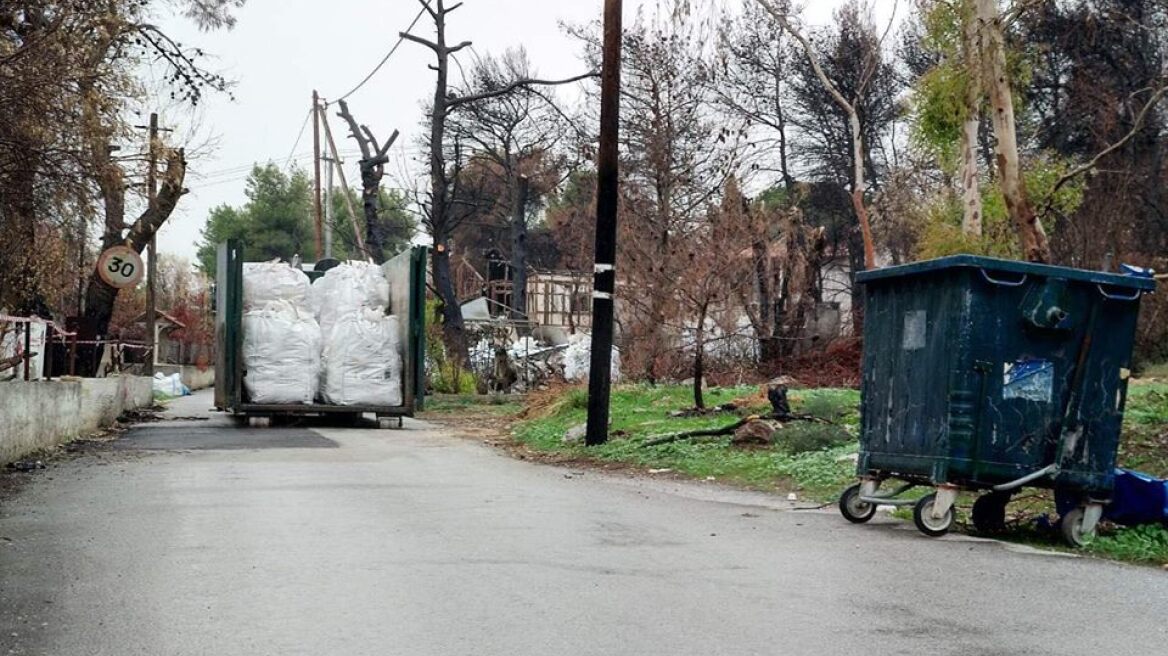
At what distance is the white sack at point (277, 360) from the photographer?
19328 mm

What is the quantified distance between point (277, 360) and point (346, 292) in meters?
1.54

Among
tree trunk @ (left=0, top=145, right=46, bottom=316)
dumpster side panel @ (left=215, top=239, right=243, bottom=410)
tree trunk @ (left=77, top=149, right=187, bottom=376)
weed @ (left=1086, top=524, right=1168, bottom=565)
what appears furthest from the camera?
tree trunk @ (left=77, top=149, right=187, bottom=376)

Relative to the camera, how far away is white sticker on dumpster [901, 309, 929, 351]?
8.84 m

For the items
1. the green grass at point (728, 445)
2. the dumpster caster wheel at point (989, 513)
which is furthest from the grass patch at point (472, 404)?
the dumpster caster wheel at point (989, 513)

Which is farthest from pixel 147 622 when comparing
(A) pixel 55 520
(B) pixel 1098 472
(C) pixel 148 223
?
(C) pixel 148 223

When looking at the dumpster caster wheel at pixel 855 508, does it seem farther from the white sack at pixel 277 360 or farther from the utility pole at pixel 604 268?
the white sack at pixel 277 360

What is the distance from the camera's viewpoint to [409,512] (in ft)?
30.8

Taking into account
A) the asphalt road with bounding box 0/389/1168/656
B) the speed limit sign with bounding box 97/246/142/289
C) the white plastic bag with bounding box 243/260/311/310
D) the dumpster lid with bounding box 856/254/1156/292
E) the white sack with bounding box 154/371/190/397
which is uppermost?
the speed limit sign with bounding box 97/246/142/289

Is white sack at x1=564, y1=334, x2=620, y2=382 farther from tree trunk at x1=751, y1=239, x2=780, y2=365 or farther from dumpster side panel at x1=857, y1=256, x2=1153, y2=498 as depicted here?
dumpster side panel at x1=857, y1=256, x2=1153, y2=498

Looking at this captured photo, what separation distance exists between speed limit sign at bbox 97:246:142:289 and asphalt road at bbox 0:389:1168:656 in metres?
13.1

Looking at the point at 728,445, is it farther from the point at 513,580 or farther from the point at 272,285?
the point at 272,285

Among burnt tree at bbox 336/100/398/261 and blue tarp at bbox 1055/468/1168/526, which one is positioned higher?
burnt tree at bbox 336/100/398/261

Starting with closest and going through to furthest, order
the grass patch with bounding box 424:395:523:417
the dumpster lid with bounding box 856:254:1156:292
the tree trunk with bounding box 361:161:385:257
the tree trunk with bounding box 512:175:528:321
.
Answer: the dumpster lid with bounding box 856:254:1156:292 → the grass patch with bounding box 424:395:523:417 → the tree trunk with bounding box 361:161:385:257 → the tree trunk with bounding box 512:175:528:321

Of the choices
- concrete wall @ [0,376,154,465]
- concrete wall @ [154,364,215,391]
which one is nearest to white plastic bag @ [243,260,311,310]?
concrete wall @ [0,376,154,465]
